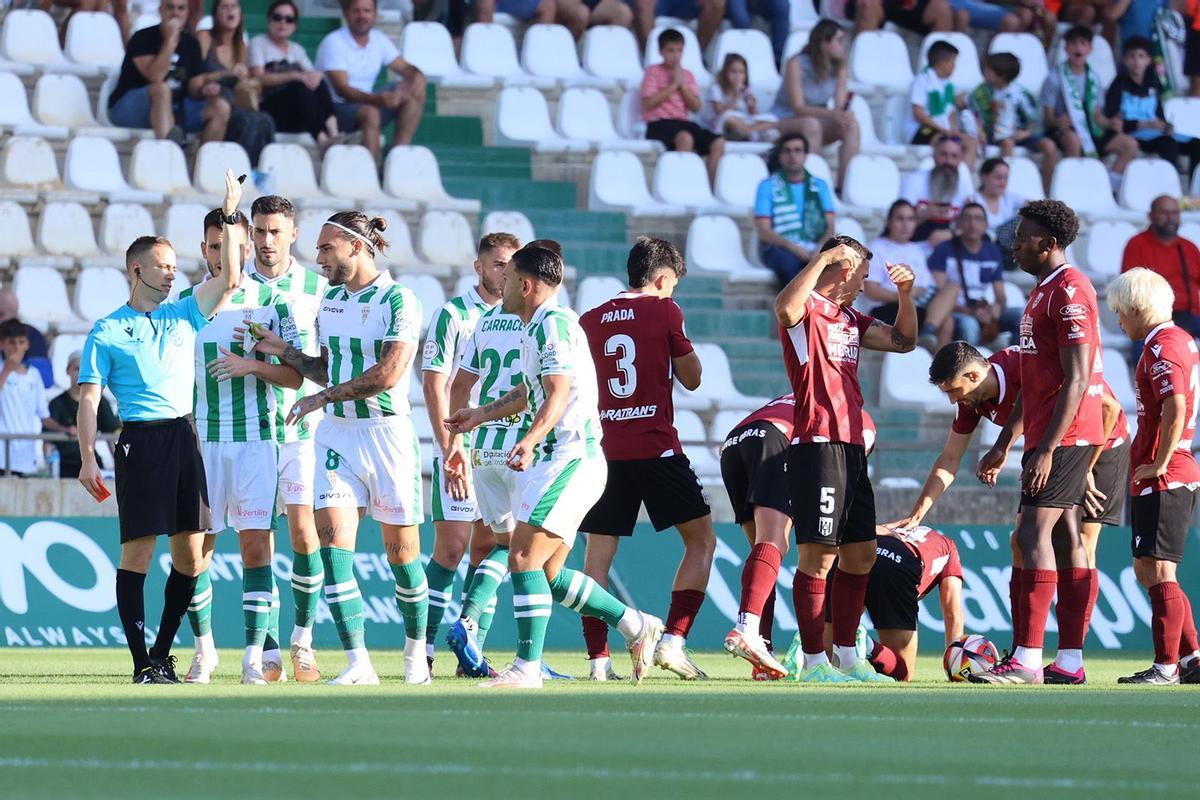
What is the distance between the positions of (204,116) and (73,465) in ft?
14.6

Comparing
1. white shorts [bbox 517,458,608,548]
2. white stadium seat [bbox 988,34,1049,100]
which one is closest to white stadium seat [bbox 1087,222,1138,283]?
white stadium seat [bbox 988,34,1049,100]

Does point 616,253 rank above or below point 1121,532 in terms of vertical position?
above

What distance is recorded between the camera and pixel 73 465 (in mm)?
14609

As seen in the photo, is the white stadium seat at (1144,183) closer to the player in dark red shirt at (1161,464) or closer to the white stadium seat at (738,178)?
the white stadium seat at (738,178)

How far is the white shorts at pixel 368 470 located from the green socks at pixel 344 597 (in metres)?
0.25

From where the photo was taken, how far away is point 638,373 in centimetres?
1068

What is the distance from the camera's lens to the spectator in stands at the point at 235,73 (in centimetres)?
1800

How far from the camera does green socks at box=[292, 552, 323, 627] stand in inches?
398

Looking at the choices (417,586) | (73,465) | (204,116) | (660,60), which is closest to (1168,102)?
(660,60)

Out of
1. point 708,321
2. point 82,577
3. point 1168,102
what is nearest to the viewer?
point 82,577

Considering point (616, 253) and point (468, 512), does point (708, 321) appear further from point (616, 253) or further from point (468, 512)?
point (468, 512)

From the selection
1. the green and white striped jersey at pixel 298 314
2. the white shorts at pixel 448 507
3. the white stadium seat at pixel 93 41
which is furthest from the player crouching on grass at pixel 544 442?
the white stadium seat at pixel 93 41

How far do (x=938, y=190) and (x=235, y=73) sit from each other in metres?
6.77

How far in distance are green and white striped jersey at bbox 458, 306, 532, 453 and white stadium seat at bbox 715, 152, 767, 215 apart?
31.6 feet
